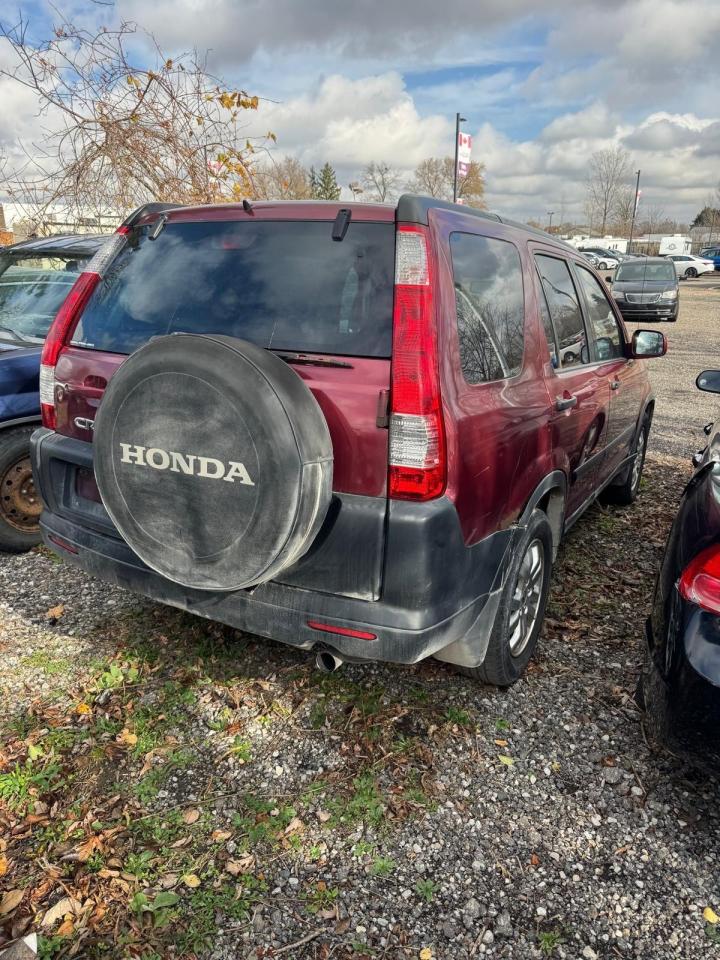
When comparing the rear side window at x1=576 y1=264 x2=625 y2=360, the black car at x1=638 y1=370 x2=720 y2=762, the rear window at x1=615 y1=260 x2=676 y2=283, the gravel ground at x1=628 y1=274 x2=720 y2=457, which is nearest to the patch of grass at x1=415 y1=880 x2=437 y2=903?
the black car at x1=638 y1=370 x2=720 y2=762

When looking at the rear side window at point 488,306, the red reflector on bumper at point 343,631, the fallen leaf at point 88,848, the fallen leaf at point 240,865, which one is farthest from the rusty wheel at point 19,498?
the rear side window at point 488,306

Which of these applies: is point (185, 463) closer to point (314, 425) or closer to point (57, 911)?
point (314, 425)

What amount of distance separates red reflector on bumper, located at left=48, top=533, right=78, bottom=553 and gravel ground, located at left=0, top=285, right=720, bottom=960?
25.8 inches

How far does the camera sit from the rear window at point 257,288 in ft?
7.23

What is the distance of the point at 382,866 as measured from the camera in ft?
7.14

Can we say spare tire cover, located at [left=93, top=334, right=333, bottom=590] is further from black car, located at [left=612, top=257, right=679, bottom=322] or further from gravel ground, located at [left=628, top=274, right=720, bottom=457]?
black car, located at [left=612, top=257, right=679, bottom=322]

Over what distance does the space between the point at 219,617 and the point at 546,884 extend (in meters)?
1.41

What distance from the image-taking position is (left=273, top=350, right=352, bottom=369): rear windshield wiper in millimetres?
2160

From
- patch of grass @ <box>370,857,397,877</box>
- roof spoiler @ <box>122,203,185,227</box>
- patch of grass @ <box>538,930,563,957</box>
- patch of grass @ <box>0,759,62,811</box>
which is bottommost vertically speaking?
patch of grass @ <box>538,930,563,957</box>

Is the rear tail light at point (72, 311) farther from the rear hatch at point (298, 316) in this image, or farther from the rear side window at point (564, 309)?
the rear side window at point (564, 309)

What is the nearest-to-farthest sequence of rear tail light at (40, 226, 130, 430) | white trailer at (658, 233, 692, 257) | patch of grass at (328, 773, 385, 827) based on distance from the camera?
patch of grass at (328, 773, 385, 827) < rear tail light at (40, 226, 130, 430) < white trailer at (658, 233, 692, 257)

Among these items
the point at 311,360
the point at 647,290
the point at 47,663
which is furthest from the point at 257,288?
the point at 647,290

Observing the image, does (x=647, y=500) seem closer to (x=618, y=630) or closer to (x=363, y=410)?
(x=618, y=630)

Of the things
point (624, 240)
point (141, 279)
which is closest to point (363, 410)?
point (141, 279)
